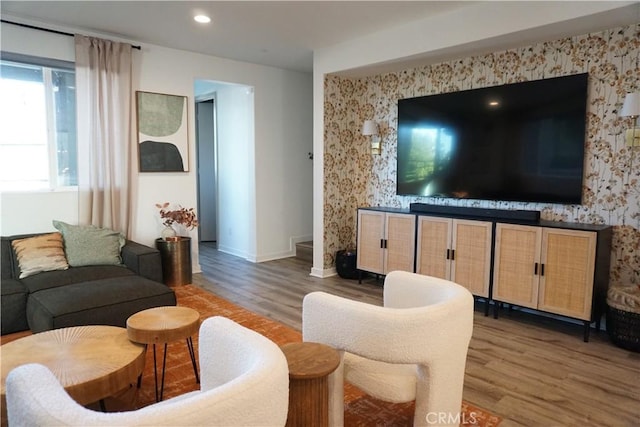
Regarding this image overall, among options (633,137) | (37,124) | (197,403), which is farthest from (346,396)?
(37,124)

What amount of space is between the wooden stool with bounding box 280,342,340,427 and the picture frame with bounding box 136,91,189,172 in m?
3.70

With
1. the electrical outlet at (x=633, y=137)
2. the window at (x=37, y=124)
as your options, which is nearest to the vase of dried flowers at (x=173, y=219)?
the window at (x=37, y=124)

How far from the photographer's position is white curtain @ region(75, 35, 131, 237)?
4.15 m

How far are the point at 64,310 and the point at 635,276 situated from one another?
13.7 ft

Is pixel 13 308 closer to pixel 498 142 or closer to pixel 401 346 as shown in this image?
pixel 401 346

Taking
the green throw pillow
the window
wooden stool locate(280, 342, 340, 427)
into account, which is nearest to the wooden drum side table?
the green throw pillow

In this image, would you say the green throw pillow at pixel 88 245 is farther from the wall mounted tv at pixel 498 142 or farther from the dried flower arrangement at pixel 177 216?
the wall mounted tv at pixel 498 142

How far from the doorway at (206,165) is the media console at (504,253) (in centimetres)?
352

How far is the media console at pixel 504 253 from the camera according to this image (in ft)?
10.4

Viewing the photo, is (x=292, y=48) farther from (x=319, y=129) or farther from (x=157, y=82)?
(x=157, y=82)

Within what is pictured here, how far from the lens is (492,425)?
2.11 meters

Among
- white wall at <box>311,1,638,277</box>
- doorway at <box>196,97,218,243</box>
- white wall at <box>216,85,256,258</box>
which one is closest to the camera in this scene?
white wall at <box>311,1,638,277</box>

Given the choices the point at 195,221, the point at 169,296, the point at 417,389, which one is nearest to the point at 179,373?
the point at 169,296

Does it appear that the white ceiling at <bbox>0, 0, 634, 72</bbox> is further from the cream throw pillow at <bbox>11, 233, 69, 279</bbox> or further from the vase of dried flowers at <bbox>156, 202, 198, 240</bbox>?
the cream throw pillow at <bbox>11, 233, 69, 279</bbox>
